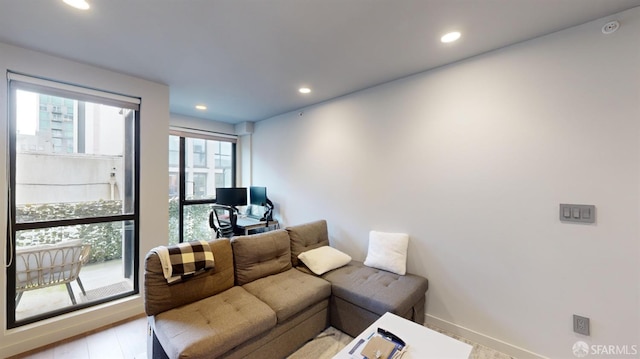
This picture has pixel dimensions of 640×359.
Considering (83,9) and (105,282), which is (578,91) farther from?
(105,282)

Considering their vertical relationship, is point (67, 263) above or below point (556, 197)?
below

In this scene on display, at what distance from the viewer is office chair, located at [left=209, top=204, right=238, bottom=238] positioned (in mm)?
3942

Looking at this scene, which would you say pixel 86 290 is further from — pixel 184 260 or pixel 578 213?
pixel 578 213

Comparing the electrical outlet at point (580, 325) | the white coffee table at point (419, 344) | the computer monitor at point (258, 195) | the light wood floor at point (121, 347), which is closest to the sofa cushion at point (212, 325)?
the light wood floor at point (121, 347)

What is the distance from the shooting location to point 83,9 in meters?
1.56

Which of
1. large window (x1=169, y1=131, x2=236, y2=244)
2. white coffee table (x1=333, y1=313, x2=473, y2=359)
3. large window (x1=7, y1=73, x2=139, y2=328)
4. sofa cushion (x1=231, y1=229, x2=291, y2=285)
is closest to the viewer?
white coffee table (x1=333, y1=313, x2=473, y2=359)

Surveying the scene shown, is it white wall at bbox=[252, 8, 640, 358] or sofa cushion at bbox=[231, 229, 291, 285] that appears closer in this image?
white wall at bbox=[252, 8, 640, 358]

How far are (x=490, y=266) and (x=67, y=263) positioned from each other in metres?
3.96

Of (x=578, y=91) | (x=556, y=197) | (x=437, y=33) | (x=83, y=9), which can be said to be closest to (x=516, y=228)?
(x=556, y=197)

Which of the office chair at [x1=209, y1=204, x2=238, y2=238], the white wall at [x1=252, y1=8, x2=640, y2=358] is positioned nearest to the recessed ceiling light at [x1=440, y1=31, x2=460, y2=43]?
the white wall at [x1=252, y1=8, x2=640, y2=358]

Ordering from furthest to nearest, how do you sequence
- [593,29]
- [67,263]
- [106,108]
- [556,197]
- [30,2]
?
1. [106,108]
2. [67,263]
3. [556,197]
4. [593,29]
5. [30,2]

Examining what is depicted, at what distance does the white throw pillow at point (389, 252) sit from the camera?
247 cm

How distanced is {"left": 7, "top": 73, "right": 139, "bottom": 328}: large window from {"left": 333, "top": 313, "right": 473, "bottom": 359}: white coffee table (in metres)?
2.60

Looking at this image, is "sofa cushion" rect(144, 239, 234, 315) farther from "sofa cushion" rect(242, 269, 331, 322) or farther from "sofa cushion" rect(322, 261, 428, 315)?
"sofa cushion" rect(322, 261, 428, 315)
